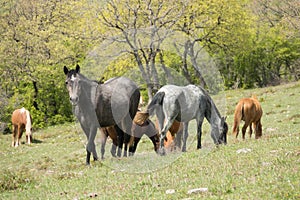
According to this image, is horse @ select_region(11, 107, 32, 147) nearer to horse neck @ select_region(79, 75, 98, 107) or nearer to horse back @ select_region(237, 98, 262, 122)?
horse back @ select_region(237, 98, 262, 122)

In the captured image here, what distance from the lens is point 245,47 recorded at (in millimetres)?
47781

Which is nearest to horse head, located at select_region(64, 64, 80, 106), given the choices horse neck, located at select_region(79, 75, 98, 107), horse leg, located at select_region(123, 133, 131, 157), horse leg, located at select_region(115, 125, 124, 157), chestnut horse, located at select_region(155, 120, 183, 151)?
horse neck, located at select_region(79, 75, 98, 107)

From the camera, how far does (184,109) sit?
1246cm

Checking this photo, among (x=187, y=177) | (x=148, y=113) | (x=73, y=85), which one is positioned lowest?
(x=187, y=177)

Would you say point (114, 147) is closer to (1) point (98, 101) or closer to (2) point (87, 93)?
(1) point (98, 101)

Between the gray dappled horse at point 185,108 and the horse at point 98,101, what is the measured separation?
2.42 ft

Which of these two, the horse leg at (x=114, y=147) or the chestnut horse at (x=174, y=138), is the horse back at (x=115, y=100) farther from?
the chestnut horse at (x=174, y=138)

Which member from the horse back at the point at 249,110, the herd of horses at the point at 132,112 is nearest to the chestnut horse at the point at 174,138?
the herd of horses at the point at 132,112

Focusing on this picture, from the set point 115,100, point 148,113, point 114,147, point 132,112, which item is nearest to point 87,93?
point 115,100

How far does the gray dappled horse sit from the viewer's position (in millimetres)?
12008

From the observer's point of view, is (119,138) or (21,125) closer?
(119,138)

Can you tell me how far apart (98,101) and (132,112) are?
151 centimetres

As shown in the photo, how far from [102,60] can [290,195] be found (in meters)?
6.55

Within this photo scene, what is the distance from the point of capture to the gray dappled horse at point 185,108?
12008mm
